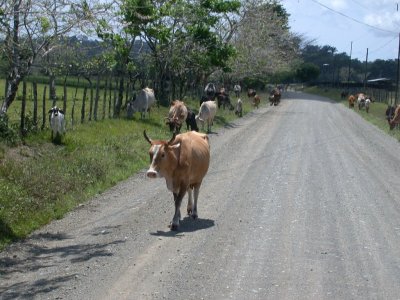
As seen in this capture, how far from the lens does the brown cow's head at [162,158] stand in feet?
36.3

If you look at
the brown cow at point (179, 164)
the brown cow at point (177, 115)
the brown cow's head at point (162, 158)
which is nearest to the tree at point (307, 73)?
the brown cow at point (177, 115)

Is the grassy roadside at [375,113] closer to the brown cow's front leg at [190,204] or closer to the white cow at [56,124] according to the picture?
the white cow at [56,124]

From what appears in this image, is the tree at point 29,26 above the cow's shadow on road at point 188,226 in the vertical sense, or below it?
above

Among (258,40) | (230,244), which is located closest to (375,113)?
(258,40)

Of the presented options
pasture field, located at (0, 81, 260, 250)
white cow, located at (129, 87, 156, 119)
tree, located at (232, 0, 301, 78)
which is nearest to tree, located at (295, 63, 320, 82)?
tree, located at (232, 0, 301, 78)

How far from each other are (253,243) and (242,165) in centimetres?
900

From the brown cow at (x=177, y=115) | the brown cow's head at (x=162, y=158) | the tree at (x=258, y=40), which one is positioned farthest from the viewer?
the tree at (x=258, y=40)

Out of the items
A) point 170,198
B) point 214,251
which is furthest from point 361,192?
point 214,251

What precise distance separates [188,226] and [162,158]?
1.26m

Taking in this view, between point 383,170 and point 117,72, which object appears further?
point 117,72

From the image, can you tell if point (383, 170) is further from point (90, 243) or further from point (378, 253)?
point (90, 243)

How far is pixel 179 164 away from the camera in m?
11.6

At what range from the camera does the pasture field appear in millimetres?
12258

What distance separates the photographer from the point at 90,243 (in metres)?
10.8
